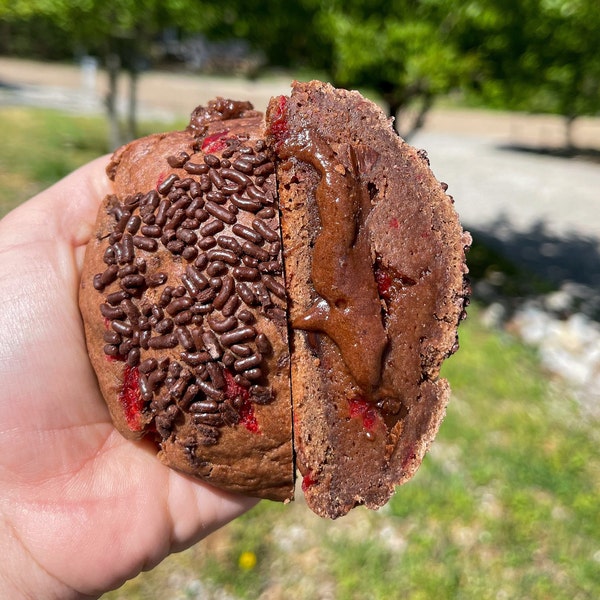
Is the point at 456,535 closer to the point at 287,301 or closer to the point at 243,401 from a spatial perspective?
the point at 243,401

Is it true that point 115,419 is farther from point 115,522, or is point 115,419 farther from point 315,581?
point 315,581

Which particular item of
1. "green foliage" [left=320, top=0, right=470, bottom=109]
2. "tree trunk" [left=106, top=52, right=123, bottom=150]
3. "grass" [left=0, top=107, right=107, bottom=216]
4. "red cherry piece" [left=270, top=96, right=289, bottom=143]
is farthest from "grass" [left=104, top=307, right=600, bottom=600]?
"tree trunk" [left=106, top=52, right=123, bottom=150]

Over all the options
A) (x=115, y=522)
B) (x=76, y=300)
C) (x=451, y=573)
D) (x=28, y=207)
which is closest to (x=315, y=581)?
(x=451, y=573)

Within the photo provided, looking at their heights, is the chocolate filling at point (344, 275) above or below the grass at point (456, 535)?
above

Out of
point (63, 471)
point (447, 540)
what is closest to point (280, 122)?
point (63, 471)

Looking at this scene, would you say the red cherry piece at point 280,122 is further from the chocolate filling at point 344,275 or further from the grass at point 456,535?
the grass at point 456,535

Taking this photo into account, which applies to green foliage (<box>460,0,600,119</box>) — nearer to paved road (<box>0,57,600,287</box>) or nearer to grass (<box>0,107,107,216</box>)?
paved road (<box>0,57,600,287</box>)

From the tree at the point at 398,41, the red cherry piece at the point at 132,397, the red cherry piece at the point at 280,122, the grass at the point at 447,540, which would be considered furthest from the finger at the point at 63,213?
the tree at the point at 398,41
